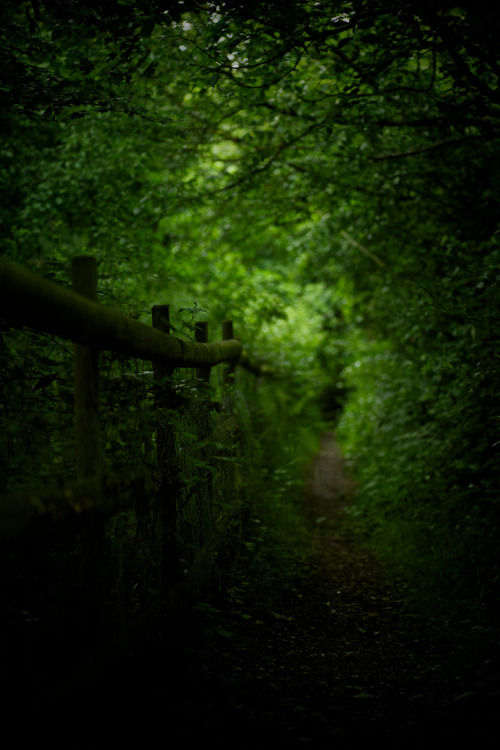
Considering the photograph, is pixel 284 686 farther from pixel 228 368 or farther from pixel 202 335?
pixel 228 368

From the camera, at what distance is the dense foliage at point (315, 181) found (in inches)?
166

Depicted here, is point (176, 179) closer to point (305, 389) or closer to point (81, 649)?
point (305, 389)

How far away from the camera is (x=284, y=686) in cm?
319

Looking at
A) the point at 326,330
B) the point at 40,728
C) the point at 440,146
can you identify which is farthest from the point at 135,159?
the point at 326,330

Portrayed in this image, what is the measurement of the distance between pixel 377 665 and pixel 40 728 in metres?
2.16

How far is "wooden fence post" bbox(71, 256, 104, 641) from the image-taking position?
2.41m

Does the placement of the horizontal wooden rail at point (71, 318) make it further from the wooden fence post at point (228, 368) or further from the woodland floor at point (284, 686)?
the wooden fence post at point (228, 368)

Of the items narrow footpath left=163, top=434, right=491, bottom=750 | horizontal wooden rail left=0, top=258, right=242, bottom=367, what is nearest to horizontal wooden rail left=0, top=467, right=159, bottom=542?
horizontal wooden rail left=0, top=258, right=242, bottom=367

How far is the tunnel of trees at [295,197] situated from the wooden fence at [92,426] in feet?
0.65

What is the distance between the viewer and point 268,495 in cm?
576

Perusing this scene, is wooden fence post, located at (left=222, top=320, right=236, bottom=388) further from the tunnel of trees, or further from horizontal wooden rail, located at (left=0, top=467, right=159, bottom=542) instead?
horizontal wooden rail, located at (left=0, top=467, right=159, bottom=542)

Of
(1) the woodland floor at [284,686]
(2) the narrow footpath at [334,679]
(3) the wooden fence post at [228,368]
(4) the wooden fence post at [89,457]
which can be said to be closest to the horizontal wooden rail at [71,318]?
(4) the wooden fence post at [89,457]

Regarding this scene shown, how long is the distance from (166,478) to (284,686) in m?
1.30

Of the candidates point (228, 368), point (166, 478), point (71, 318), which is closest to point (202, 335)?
point (228, 368)
